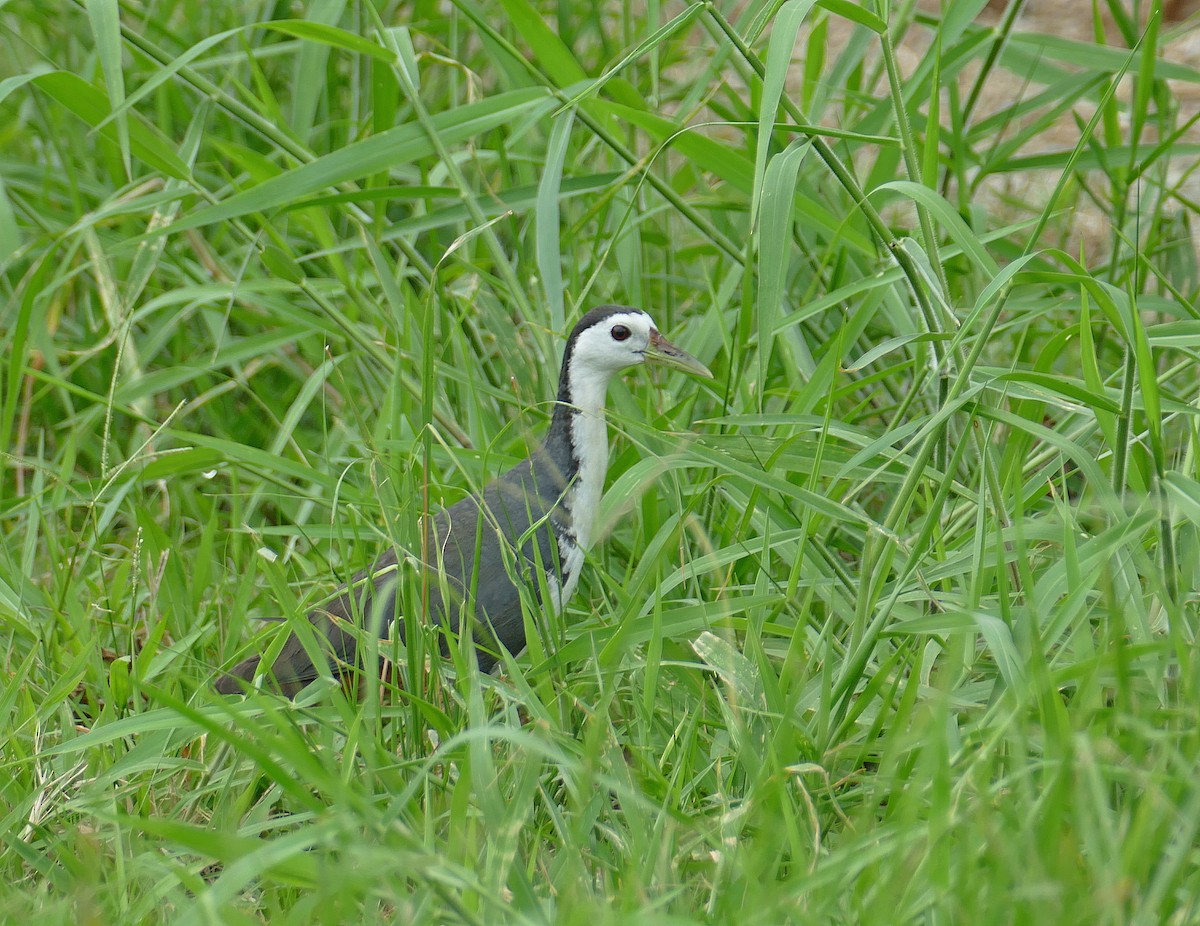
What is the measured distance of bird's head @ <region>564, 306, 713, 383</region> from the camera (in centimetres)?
284

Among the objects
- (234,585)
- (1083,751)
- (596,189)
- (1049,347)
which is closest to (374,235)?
(596,189)

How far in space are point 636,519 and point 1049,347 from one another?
906mm

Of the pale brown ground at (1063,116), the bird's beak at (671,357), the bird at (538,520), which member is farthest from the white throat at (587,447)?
the pale brown ground at (1063,116)

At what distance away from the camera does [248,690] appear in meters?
2.05

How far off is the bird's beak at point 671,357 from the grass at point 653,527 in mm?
94

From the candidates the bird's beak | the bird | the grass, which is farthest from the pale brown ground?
the bird

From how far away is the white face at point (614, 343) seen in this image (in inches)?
112

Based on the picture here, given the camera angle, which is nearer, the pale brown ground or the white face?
the white face

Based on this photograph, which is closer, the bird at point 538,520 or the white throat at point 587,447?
the bird at point 538,520

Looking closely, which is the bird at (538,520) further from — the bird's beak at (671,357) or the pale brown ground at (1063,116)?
the pale brown ground at (1063,116)

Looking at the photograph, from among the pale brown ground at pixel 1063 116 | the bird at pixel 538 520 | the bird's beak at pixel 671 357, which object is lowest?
the bird at pixel 538 520

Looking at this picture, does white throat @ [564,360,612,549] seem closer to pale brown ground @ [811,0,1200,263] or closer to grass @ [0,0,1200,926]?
grass @ [0,0,1200,926]

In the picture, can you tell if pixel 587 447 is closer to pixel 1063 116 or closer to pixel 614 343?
pixel 614 343

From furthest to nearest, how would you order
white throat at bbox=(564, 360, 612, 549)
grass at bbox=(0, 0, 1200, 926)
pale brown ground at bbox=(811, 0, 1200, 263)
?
1. pale brown ground at bbox=(811, 0, 1200, 263)
2. white throat at bbox=(564, 360, 612, 549)
3. grass at bbox=(0, 0, 1200, 926)
